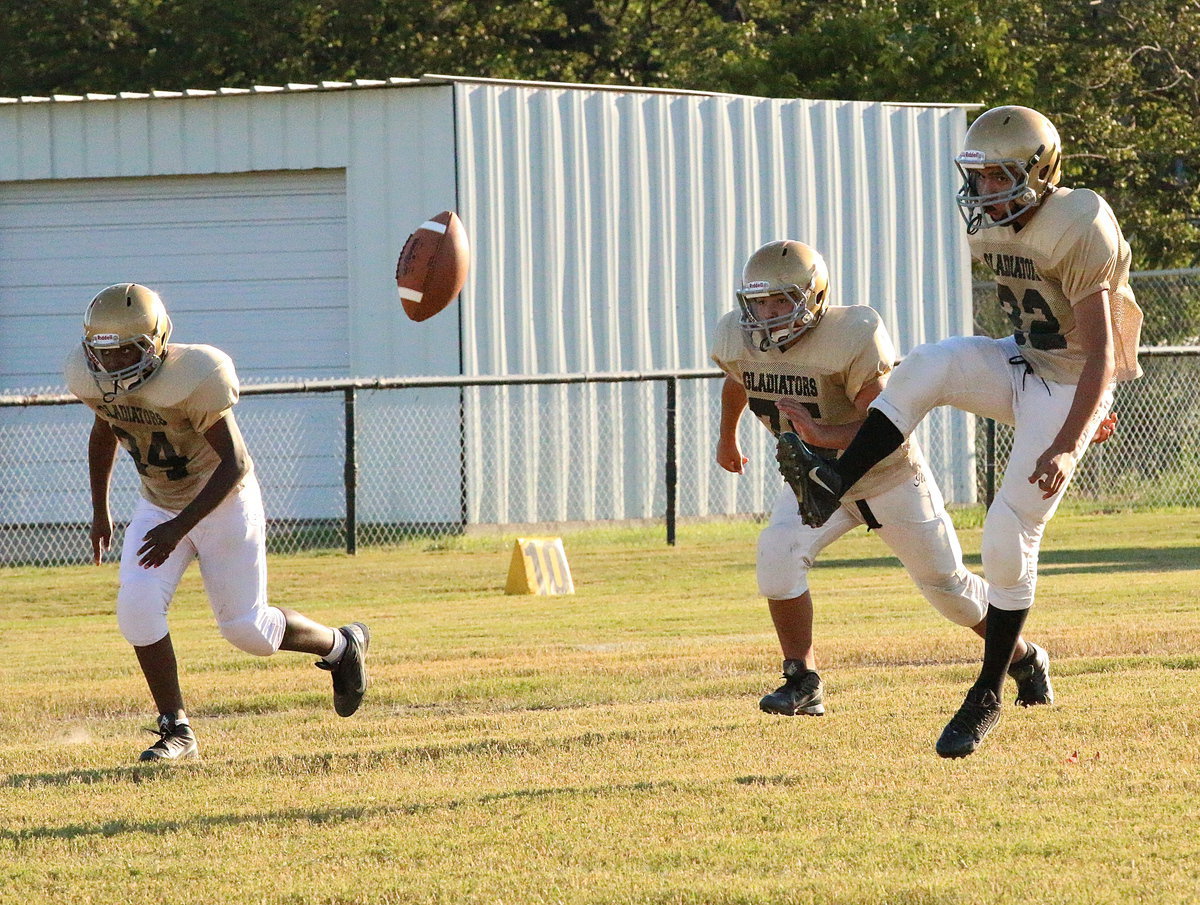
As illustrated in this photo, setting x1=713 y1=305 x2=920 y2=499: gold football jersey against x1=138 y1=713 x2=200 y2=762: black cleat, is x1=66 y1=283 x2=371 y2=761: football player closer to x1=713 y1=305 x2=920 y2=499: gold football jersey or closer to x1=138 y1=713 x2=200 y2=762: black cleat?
x1=138 y1=713 x2=200 y2=762: black cleat

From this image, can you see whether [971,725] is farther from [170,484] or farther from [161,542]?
[170,484]

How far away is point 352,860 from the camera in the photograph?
4.79 meters

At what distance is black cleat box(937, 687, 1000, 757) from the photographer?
18.4ft

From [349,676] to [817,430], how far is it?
2.13 m

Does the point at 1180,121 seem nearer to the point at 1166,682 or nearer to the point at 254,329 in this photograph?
the point at 254,329

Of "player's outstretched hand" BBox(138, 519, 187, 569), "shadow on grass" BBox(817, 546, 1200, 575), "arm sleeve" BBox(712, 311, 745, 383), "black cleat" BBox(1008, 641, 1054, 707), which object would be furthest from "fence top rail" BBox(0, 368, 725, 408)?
"black cleat" BBox(1008, 641, 1054, 707)

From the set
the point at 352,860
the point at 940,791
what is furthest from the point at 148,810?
the point at 940,791

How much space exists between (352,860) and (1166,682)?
11.9 ft

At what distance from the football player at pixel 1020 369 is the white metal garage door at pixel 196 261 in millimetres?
11168

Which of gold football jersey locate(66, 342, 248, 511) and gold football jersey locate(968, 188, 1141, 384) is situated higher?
gold football jersey locate(968, 188, 1141, 384)

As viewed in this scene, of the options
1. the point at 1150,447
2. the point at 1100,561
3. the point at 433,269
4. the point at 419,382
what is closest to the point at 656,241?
the point at 419,382

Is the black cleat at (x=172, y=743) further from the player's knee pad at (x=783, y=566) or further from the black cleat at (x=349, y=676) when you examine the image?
the player's knee pad at (x=783, y=566)

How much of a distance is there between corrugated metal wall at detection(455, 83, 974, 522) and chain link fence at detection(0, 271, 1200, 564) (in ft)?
0.11

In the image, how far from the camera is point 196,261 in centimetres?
1683
